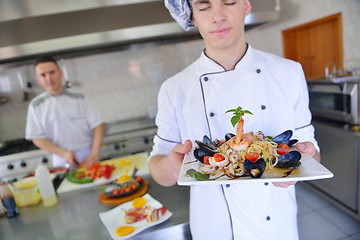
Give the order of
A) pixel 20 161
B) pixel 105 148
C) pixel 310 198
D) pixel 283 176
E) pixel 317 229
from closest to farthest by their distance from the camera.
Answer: pixel 283 176 < pixel 317 229 < pixel 310 198 < pixel 20 161 < pixel 105 148

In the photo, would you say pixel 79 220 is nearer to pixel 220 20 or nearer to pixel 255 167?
pixel 255 167

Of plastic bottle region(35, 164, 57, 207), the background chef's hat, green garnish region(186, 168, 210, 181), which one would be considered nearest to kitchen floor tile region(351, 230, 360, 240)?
green garnish region(186, 168, 210, 181)

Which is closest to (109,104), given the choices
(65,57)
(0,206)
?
(65,57)

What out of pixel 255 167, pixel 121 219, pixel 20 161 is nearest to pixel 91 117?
pixel 20 161

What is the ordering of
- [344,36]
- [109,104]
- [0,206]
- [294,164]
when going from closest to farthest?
[294,164] < [0,206] < [344,36] < [109,104]

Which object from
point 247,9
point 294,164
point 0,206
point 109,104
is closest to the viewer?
point 294,164

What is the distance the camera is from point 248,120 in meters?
0.97

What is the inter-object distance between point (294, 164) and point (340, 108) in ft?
6.15

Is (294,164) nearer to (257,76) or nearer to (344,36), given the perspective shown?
(257,76)

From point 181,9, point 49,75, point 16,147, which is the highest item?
point 181,9

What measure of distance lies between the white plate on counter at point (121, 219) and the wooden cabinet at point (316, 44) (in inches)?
106

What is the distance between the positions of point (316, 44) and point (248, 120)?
2.83m

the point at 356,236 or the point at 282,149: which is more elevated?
the point at 282,149

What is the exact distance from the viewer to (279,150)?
0.76 meters
